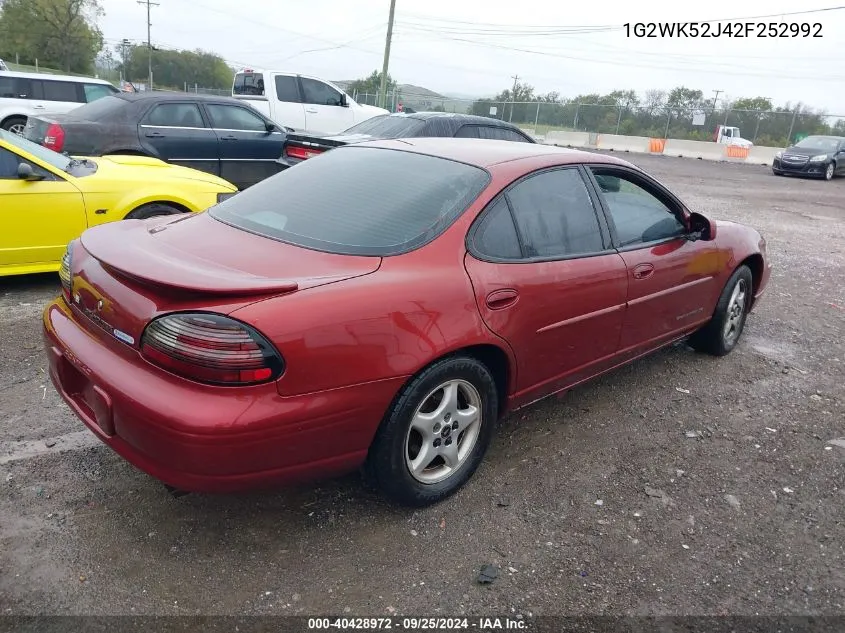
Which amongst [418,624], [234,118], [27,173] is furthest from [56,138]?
[418,624]

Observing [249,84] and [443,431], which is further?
[249,84]

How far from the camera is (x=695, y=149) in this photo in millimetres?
29797

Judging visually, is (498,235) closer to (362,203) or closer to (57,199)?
(362,203)

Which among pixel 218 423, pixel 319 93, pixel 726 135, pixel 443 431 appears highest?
pixel 726 135

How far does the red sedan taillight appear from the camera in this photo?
221 centimetres

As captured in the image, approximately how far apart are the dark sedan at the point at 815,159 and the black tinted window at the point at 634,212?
20351 millimetres

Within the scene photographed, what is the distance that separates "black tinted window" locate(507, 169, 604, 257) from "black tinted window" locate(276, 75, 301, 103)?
11596 millimetres

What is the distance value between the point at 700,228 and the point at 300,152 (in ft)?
19.2

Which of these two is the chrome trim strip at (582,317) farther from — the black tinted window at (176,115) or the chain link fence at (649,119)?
the chain link fence at (649,119)

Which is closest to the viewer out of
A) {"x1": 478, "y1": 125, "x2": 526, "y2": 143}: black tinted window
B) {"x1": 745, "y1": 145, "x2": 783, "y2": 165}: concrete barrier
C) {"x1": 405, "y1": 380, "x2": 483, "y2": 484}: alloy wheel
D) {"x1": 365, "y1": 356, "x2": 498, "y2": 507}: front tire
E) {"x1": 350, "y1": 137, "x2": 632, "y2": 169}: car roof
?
{"x1": 365, "y1": 356, "x2": 498, "y2": 507}: front tire

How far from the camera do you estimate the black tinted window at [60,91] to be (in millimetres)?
14391

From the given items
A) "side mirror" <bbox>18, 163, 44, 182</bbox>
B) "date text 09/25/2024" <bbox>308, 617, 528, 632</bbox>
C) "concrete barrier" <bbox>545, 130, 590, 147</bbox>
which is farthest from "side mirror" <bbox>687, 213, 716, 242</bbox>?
"concrete barrier" <bbox>545, 130, 590, 147</bbox>

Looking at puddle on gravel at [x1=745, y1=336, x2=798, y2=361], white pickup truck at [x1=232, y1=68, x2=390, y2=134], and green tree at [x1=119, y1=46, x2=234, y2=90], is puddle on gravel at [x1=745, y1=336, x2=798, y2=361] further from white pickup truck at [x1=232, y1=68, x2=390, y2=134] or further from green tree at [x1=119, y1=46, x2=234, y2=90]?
green tree at [x1=119, y1=46, x2=234, y2=90]

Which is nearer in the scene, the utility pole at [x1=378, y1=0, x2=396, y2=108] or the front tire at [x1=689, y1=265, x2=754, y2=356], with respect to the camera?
the front tire at [x1=689, y1=265, x2=754, y2=356]
